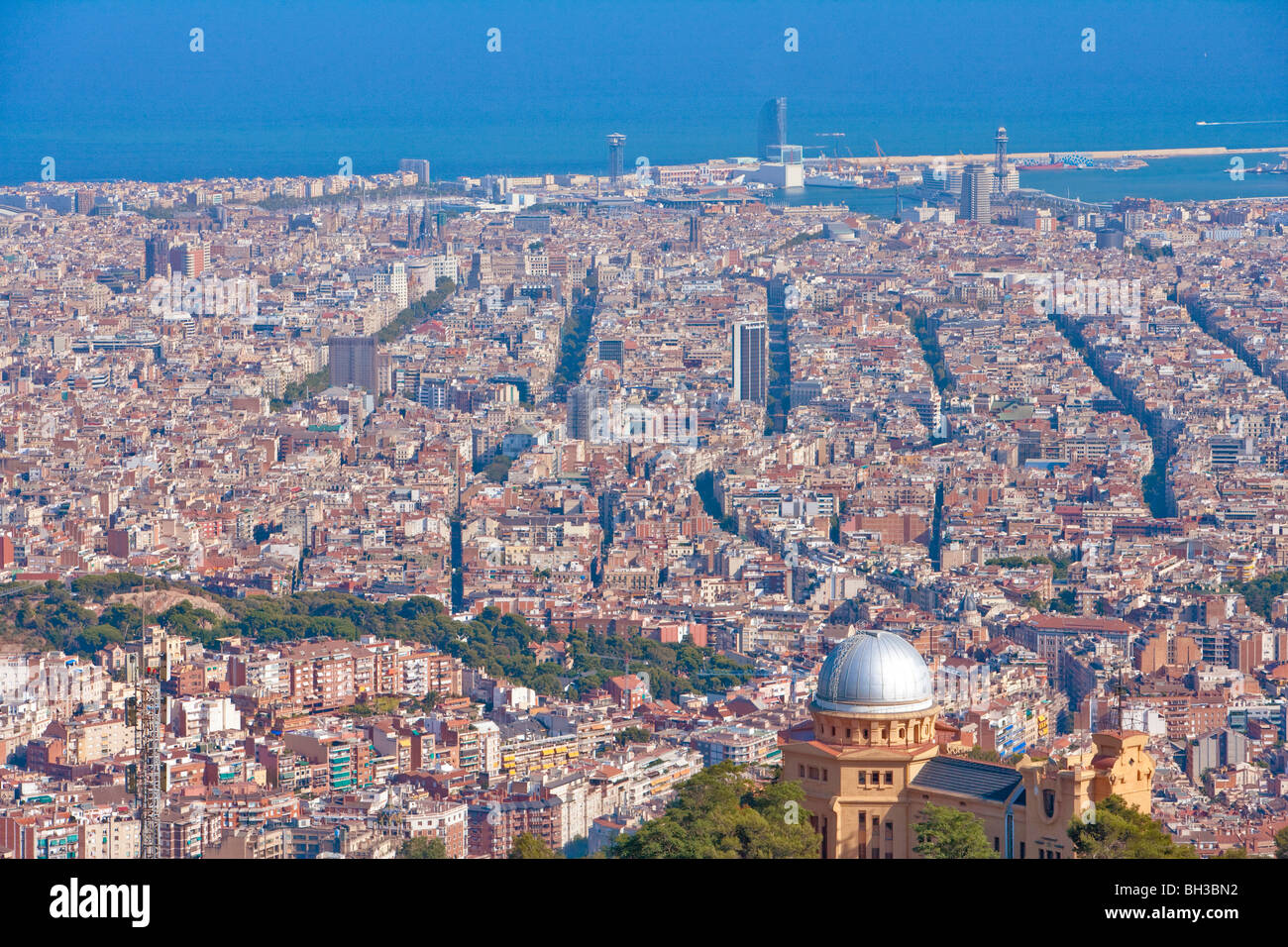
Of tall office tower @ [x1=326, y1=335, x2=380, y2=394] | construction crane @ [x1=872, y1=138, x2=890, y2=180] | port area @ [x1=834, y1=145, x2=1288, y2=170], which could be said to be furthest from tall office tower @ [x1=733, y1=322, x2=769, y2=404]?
construction crane @ [x1=872, y1=138, x2=890, y2=180]

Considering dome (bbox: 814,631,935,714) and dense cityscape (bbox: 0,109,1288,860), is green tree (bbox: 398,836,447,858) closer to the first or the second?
dense cityscape (bbox: 0,109,1288,860)

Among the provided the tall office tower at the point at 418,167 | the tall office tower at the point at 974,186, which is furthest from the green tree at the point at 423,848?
the tall office tower at the point at 418,167

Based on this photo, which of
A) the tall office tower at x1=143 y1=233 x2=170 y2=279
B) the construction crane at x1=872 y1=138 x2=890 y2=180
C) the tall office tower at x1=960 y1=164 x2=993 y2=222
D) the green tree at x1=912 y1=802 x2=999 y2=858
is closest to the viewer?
the green tree at x1=912 y1=802 x2=999 y2=858

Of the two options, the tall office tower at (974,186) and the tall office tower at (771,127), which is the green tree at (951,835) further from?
the tall office tower at (974,186)

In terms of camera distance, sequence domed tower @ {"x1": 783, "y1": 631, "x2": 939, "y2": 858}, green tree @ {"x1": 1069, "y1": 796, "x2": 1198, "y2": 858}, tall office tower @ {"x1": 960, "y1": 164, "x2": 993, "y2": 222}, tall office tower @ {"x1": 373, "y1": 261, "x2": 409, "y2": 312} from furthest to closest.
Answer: tall office tower @ {"x1": 960, "y1": 164, "x2": 993, "y2": 222}, tall office tower @ {"x1": 373, "y1": 261, "x2": 409, "y2": 312}, domed tower @ {"x1": 783, "y1": 631, "x2": 939, "y2": 858}, green tree @ {"x1": 1069, "y1": 796, "x2": 1198, "y2": 858}

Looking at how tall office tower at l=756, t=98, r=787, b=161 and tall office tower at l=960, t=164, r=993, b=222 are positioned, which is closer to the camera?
tall office tower at l=756, t=98, r=787, b=161

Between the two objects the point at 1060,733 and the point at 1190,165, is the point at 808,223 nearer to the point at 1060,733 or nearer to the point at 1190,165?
the point at 1190,165
